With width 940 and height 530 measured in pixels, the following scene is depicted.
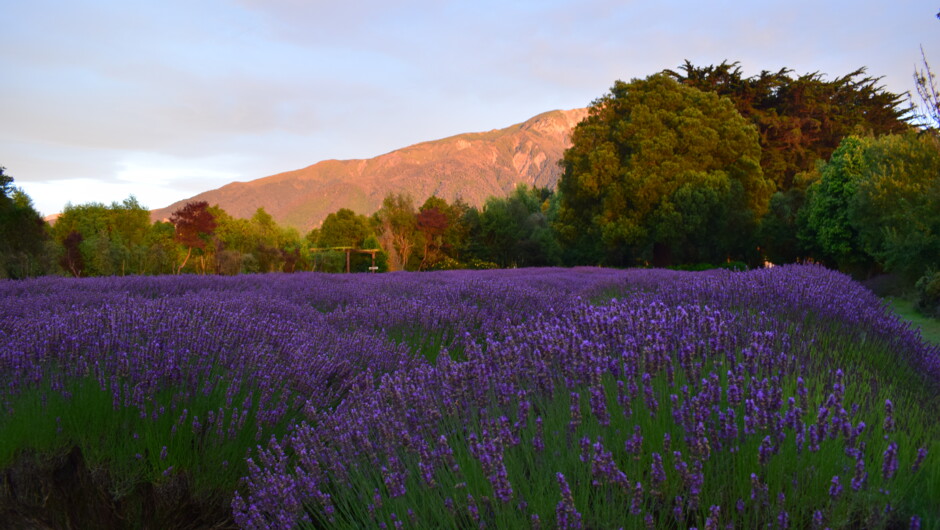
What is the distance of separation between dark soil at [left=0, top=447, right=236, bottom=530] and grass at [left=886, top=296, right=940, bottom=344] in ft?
22.9

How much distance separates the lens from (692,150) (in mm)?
25891

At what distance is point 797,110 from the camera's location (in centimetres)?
3453

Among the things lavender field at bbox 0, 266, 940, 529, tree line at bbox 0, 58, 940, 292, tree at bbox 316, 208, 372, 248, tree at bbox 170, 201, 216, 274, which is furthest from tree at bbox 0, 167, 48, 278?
tree at bbox 316, 208, 372, 248

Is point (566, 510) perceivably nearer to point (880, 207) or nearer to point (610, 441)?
point (610, 441)

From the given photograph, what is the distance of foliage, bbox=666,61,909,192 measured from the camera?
1319 inches

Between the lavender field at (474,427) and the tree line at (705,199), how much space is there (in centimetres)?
961

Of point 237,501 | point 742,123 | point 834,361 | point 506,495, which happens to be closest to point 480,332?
point 834,361

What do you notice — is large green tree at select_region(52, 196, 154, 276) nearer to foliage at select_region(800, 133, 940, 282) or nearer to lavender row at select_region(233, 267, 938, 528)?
foliage at select_region(800, 133, 940, 282)

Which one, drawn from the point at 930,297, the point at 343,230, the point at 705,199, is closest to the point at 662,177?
the point at 705,199

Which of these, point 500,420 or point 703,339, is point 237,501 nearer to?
point 500,420

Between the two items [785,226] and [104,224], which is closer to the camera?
[785,226]

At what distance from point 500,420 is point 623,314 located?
1.32 m

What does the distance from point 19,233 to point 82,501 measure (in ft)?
78.6

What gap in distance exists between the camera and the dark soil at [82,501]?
252cm
